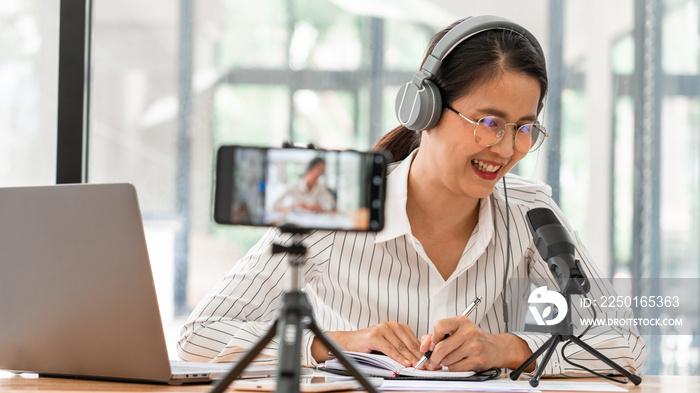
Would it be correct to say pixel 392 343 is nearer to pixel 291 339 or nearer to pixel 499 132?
pixel 499 132

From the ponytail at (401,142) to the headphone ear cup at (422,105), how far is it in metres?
0.23

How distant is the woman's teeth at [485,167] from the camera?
134cm

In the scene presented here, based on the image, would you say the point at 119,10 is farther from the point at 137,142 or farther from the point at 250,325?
the point at 250,325

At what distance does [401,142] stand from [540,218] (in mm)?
643

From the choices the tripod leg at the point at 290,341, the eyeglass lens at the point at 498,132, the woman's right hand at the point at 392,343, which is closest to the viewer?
the tripod leg at the point at 290,341

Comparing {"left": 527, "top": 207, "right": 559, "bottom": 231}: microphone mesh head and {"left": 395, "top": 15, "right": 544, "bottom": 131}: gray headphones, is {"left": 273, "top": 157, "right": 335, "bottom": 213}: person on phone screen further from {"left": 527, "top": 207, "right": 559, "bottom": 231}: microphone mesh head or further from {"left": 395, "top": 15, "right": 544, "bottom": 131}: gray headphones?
{"left": 395, "top": 15, "right": 544, "bottom": 131}: gray headphones

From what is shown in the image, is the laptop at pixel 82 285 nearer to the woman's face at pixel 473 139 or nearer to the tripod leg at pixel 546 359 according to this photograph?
the tripod leg at pixel 546 359

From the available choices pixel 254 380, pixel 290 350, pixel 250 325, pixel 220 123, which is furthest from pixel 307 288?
pixel 220 123

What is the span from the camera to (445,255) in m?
1.46

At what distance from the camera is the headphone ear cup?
4.34ft

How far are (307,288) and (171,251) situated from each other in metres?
1.06

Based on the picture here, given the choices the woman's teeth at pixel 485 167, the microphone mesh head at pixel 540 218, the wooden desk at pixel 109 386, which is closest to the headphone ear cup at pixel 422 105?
the woman's teeth at pixel 485 167

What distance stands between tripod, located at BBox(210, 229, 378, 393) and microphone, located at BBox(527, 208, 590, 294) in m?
0.43

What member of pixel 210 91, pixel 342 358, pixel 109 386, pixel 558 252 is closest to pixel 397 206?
pixel 558 252
